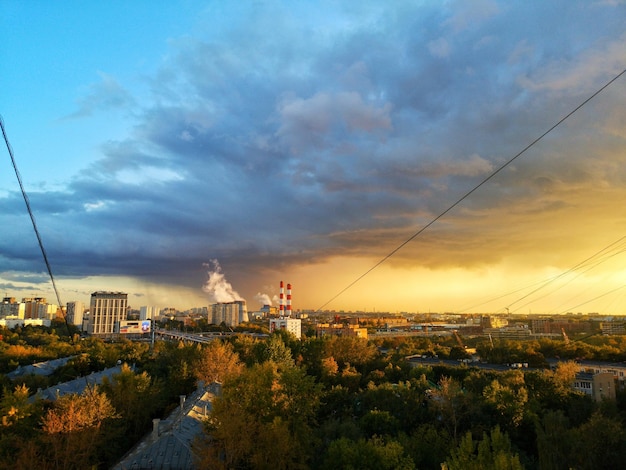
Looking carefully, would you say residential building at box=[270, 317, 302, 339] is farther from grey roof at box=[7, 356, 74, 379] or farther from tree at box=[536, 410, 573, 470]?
tree at box=[536, 410, 573, 470]

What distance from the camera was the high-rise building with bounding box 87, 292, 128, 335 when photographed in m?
131

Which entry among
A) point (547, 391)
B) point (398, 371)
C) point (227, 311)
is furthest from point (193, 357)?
point (227, 311)

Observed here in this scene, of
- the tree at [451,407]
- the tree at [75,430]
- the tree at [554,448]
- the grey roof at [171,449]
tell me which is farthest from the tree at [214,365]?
the tree at [554,448]

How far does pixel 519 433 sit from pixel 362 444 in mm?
14463

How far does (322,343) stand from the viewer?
52844mm

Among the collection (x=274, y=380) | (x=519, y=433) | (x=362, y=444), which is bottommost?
Result: (x=519, y=433)

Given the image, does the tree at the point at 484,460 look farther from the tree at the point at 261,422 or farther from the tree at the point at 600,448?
the tree at the point at 600,448

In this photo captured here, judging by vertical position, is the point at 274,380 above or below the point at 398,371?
above

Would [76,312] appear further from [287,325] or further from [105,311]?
[287,325]

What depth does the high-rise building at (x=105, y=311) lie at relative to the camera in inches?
5153

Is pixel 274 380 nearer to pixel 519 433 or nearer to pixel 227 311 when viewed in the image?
pixel 519 433

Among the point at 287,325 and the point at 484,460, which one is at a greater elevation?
the point at 287,325

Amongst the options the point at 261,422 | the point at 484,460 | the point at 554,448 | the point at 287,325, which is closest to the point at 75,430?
the point at 261,422

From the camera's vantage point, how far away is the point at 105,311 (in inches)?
5251
